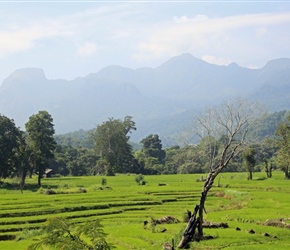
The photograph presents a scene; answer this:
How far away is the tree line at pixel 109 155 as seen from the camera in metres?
65.7

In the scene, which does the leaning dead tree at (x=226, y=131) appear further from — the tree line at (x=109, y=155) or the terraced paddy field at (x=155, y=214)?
the tree line at (x=109, y=155)

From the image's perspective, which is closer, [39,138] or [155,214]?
[155,214]

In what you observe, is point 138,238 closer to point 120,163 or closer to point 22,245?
point 22,245

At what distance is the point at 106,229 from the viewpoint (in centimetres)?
3009

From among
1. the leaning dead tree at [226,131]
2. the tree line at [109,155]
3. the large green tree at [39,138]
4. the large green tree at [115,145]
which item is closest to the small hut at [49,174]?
the tree line at [109,155]

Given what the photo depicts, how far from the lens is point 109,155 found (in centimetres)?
9275

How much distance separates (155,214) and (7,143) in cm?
3516

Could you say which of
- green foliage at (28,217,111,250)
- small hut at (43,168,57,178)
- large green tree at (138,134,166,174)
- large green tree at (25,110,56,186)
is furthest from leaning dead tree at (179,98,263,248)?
large green tree at (138,134,166,174)

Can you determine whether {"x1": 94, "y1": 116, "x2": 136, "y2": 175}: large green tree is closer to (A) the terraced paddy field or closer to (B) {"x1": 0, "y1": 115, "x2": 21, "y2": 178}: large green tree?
(B) {"x1": 0, "y1": 115, "x2": 21, "y2": 178}: large green tree

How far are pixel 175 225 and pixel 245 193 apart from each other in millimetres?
18626

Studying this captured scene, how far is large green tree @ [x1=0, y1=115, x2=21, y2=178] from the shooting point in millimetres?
64188

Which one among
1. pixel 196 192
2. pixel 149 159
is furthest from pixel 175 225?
pixel 149 159

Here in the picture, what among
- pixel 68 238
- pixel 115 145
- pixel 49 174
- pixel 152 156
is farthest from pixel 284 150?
pixel 68 238

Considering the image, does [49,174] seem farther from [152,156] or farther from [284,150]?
[284,150]
